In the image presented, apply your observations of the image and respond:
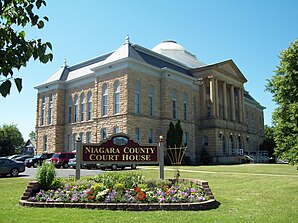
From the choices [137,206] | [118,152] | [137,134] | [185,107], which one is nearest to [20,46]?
[137,206]

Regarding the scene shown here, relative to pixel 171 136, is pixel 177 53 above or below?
above

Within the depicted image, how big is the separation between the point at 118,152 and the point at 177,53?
50.6 meters

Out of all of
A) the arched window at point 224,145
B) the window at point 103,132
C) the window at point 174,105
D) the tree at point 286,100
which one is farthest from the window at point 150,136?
the tree at point 286,100

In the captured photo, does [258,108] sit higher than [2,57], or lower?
Result: higher

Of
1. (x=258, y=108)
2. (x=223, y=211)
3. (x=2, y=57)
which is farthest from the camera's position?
(x=258, y=108)

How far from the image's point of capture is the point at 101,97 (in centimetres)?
4247

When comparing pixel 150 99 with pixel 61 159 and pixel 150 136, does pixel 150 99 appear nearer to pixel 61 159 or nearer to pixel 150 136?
pixel 150 136

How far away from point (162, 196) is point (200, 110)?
141 ft

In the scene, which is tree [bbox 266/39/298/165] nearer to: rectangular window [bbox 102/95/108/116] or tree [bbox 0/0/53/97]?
tree [bbox 0/0/53/97]

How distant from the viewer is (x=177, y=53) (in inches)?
2427

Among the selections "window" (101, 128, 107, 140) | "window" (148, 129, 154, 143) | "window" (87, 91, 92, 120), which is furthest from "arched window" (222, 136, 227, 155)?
"window" (87, 91, 92, 120)

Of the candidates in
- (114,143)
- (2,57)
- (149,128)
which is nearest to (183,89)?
(149,128)

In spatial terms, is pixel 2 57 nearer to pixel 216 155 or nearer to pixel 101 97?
pixel 101 97

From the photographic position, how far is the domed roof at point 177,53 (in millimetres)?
59938
